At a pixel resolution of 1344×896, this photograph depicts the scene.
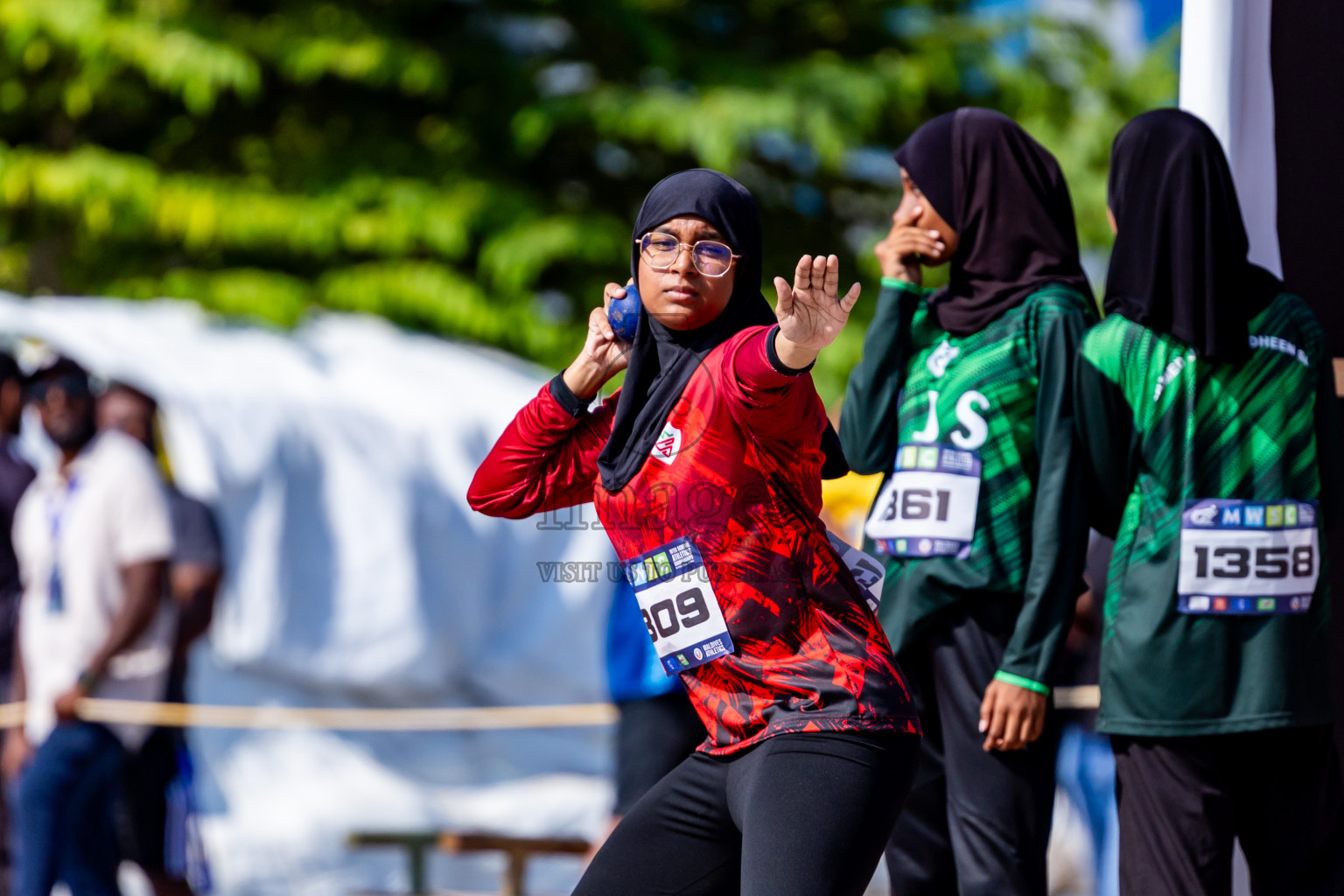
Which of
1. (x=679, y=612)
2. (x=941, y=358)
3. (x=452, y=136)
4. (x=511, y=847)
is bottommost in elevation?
(x=511, y=847)

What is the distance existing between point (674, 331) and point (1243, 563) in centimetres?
128

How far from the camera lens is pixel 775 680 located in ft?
8.69

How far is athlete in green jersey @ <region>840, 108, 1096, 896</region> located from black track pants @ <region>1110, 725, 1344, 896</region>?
222 millimetres

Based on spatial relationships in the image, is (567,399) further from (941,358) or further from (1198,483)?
(1198,483)

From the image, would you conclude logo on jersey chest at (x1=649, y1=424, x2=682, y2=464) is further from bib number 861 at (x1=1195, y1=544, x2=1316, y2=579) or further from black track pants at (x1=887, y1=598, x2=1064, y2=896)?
bib number 861 at (x1=1195, y1=544, x2=1316, y2=579)

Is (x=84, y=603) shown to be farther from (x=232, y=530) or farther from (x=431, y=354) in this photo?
(x=431, y=354)

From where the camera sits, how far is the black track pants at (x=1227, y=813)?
124 inches

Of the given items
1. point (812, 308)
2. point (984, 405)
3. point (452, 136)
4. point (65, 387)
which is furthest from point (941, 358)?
point (452, 136)

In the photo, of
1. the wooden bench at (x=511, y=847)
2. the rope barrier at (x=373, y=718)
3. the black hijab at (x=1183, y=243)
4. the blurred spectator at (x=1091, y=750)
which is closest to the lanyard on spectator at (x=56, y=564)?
the rope barrier at (x=373, y=718)

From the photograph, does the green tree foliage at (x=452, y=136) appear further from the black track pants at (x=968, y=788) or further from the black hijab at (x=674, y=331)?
the black hijab at (x=674, y=331)

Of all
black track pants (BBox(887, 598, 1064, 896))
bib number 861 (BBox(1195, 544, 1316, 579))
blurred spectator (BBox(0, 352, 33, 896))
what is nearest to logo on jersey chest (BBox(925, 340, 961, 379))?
black track pants (BBox(887, 598, 1064, 896))

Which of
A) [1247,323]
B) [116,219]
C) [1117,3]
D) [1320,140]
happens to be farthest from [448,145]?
[1247,323]

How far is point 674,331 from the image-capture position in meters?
2.76

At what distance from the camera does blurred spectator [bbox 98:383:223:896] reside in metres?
6.66
